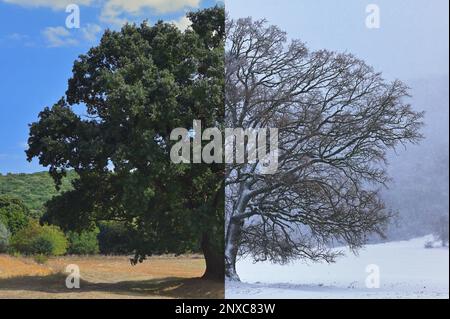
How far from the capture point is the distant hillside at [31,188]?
939 inches

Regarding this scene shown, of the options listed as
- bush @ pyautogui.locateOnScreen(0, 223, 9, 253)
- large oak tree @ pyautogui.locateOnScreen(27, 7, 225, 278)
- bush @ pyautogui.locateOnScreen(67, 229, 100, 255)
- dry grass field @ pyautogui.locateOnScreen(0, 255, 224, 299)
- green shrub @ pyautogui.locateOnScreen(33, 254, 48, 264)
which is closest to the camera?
large oak tree @ pyautogui.locateOnScreen(27, 7, 225, 278)

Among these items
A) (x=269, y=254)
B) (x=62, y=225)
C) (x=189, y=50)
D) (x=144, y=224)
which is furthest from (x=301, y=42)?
(x=62, y=225)

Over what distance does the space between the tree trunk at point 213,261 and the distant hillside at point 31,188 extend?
464 inches

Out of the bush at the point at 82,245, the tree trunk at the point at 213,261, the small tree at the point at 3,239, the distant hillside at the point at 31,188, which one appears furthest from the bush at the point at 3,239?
the tree trunk at the point at 213,261

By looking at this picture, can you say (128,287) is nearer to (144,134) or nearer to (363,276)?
(144,134)

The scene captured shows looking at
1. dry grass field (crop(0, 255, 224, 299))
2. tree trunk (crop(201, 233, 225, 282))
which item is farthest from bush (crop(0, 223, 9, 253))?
tree trunk (crop(201, 233, 225, 282))

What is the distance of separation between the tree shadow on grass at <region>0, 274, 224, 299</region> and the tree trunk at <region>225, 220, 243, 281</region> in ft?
2.58

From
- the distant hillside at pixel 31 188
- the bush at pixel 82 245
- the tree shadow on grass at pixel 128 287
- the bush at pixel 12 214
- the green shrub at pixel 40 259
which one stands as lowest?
the tree shadow on grass at pixel 128 287

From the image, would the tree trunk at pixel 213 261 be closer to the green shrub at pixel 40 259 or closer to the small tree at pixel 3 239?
the green shrub at pixel 40 259

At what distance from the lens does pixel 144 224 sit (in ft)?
41.4

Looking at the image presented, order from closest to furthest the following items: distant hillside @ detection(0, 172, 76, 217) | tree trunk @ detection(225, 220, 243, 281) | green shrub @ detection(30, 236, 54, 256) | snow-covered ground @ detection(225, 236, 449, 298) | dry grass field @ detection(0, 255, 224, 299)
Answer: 1. snow-covered ground @ detection(225, 236, 449, 298)
2. tree trunk @ detection(225, 220, 243, 281)
3. dry grass field @ detection(0, 255, 224, 299)
4. green shrub @ detection(30, 236, 54, 256)
5. distant hillside @ detection(0, 172, 76, 217)

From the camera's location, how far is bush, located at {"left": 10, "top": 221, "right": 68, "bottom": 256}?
63.2ft

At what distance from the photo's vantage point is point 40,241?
19.2 m

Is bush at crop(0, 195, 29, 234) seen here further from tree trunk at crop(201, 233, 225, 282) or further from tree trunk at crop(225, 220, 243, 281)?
tree trunk at crop(225, 220, 243, 281)
